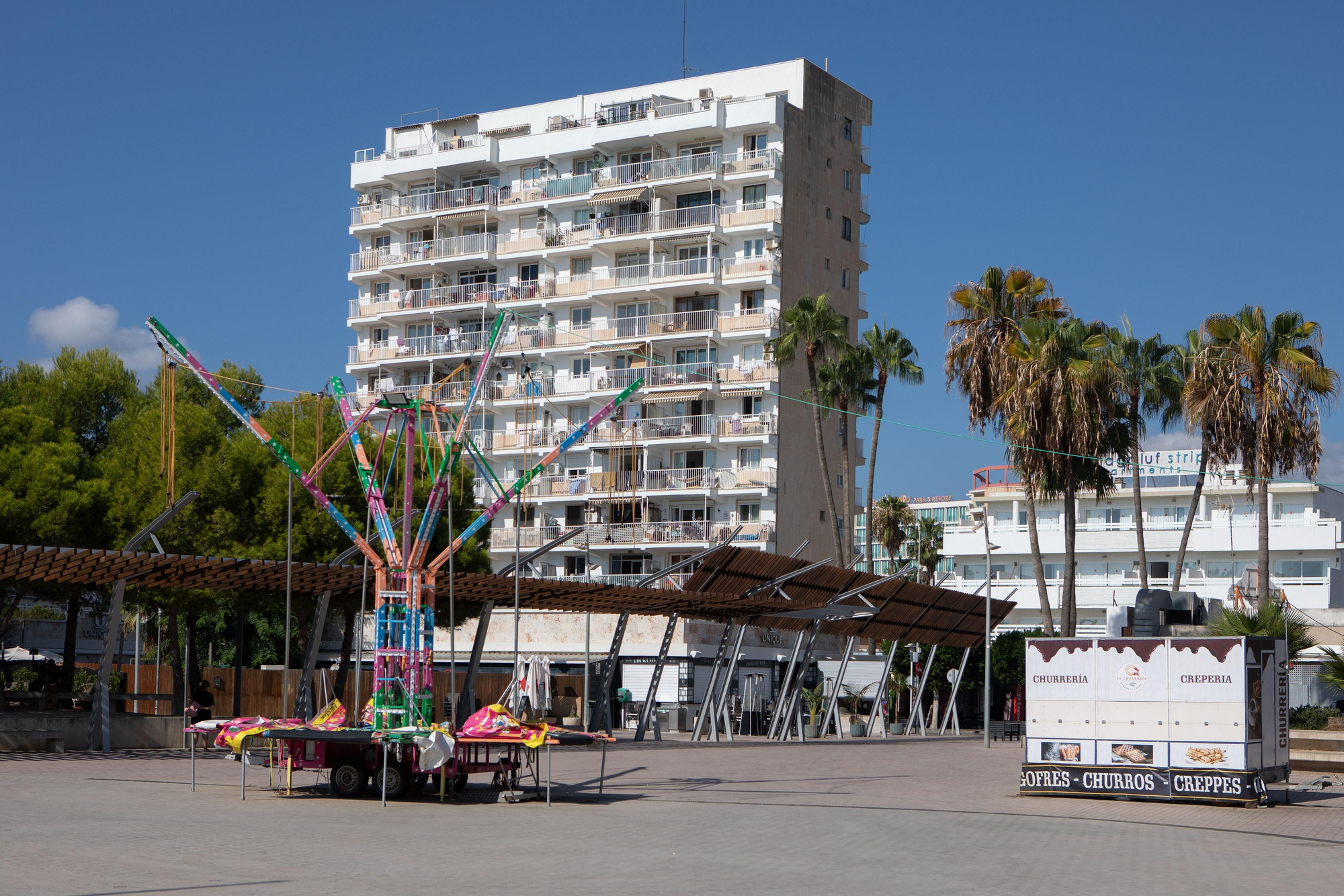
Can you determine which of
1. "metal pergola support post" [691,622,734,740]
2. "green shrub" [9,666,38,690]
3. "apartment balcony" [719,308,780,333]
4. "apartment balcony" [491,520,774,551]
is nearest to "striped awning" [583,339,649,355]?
"apartment balcony" [719,308,780,333]

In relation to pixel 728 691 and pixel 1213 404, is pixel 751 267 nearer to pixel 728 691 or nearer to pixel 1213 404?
pixel 1213 404

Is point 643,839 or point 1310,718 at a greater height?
point 643,839

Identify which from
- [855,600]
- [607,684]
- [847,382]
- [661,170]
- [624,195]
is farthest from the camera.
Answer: [624,195]

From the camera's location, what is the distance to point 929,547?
307 ft

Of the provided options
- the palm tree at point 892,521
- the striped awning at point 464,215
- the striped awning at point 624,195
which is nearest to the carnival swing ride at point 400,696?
the striped awning at point 624,195

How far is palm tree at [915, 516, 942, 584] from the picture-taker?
303ft

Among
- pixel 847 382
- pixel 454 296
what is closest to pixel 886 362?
pixel 847 382

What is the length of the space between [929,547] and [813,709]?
50775mm

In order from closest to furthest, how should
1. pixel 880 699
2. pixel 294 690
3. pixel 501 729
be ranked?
pixel 501 729, pixel 880 699, pixel 294 690

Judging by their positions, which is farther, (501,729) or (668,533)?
(668,533)

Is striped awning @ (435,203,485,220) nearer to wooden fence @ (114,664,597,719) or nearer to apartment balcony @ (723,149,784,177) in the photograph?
apartment balcony @ (723,149,784,177)

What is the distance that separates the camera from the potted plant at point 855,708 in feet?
146

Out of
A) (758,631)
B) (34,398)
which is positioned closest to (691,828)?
(34,398)

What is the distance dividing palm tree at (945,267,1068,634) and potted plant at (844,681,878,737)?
21.1 ft
